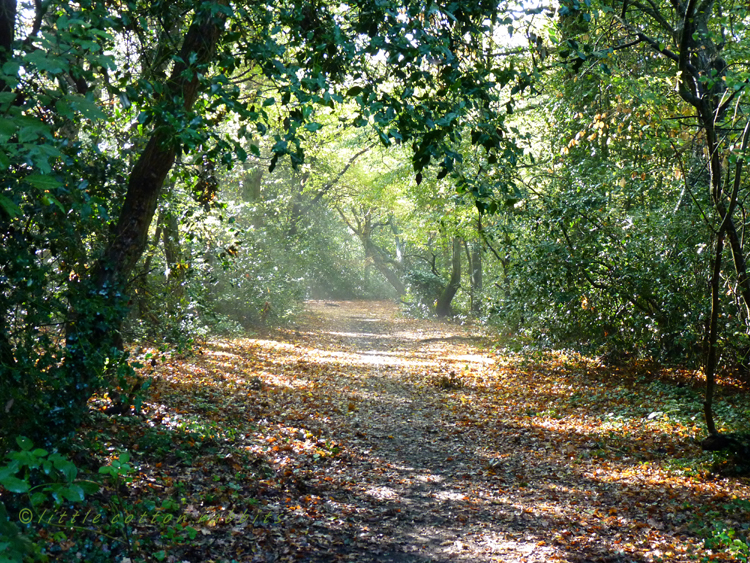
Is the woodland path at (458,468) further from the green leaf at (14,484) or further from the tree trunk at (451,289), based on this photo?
the tree trunk at (451,289)

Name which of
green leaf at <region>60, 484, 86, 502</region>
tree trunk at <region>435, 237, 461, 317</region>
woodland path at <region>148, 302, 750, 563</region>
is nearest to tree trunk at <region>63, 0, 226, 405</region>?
woodland path at <region>148, 302, 750, 563</region>

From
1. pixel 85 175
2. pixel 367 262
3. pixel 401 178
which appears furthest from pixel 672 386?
pixel 367 262

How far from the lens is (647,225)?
361 inches

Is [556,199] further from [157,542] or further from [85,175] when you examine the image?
[157,542]

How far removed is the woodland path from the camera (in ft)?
15.2

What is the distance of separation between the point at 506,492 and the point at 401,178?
639 inches

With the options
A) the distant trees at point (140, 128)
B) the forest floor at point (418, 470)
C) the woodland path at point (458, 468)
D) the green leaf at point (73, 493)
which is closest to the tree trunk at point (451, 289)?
the woodland path at point (458, 468)

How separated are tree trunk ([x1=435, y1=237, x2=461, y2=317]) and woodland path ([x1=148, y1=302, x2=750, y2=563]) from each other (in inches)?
447

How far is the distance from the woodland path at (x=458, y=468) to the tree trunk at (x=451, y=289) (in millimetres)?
11361

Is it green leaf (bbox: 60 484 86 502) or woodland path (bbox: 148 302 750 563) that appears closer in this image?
green leaf (bbox: 60 484 86 502)

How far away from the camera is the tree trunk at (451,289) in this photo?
23.6 metres

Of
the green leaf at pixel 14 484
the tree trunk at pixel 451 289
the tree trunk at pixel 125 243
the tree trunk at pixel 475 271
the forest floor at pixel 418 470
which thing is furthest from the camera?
the tree trunk at pixel 451 289

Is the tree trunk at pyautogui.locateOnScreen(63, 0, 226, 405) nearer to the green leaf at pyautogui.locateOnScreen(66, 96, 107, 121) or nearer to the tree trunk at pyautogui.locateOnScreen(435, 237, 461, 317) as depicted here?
the green leaf at pyautogui.locateOnScreen(66, 96, 107, 121)

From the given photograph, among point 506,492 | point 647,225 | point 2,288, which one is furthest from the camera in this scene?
point 647,225
